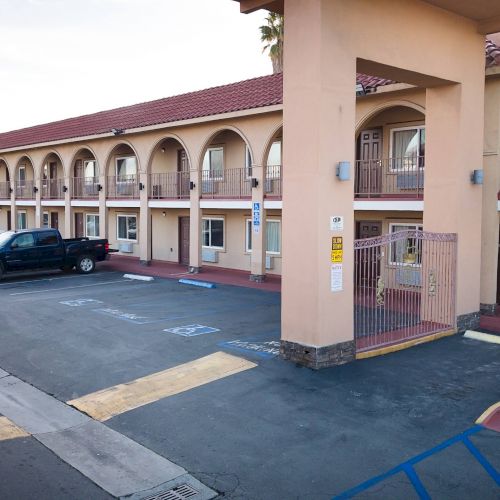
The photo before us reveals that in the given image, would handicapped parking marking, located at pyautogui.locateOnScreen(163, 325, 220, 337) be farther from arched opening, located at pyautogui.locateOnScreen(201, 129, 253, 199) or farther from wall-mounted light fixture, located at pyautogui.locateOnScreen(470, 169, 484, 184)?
arched opening, located at pyautogui.locateOnScreen(201, 129, 253, 199)

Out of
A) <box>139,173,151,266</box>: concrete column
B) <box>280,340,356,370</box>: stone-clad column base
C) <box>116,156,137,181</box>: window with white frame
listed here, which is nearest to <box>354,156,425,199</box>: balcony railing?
<box>280,340,356,370</box>: stone-clad column base

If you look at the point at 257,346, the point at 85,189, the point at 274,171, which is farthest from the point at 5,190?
the point at 257,346

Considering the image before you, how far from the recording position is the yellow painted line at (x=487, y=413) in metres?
7.54

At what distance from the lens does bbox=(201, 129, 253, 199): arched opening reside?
22375 millimetres

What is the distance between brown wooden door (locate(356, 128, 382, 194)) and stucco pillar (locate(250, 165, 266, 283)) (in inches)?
128

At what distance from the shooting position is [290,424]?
742 centimetres

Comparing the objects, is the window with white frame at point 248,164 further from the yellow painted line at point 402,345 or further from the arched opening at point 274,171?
the yellow painted line at point 402,345

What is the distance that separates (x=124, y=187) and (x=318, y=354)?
Result: 2008 centimetres

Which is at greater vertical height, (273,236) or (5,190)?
(5,190)

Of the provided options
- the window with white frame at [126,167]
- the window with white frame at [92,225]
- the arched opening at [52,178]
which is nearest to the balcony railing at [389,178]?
the window with white frame at [126,167]

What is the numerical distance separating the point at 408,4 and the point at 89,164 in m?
23.6

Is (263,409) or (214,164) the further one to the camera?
(214,164)

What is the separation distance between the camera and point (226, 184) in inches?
914

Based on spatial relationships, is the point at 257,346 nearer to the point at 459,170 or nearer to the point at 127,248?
the point at 459,170
